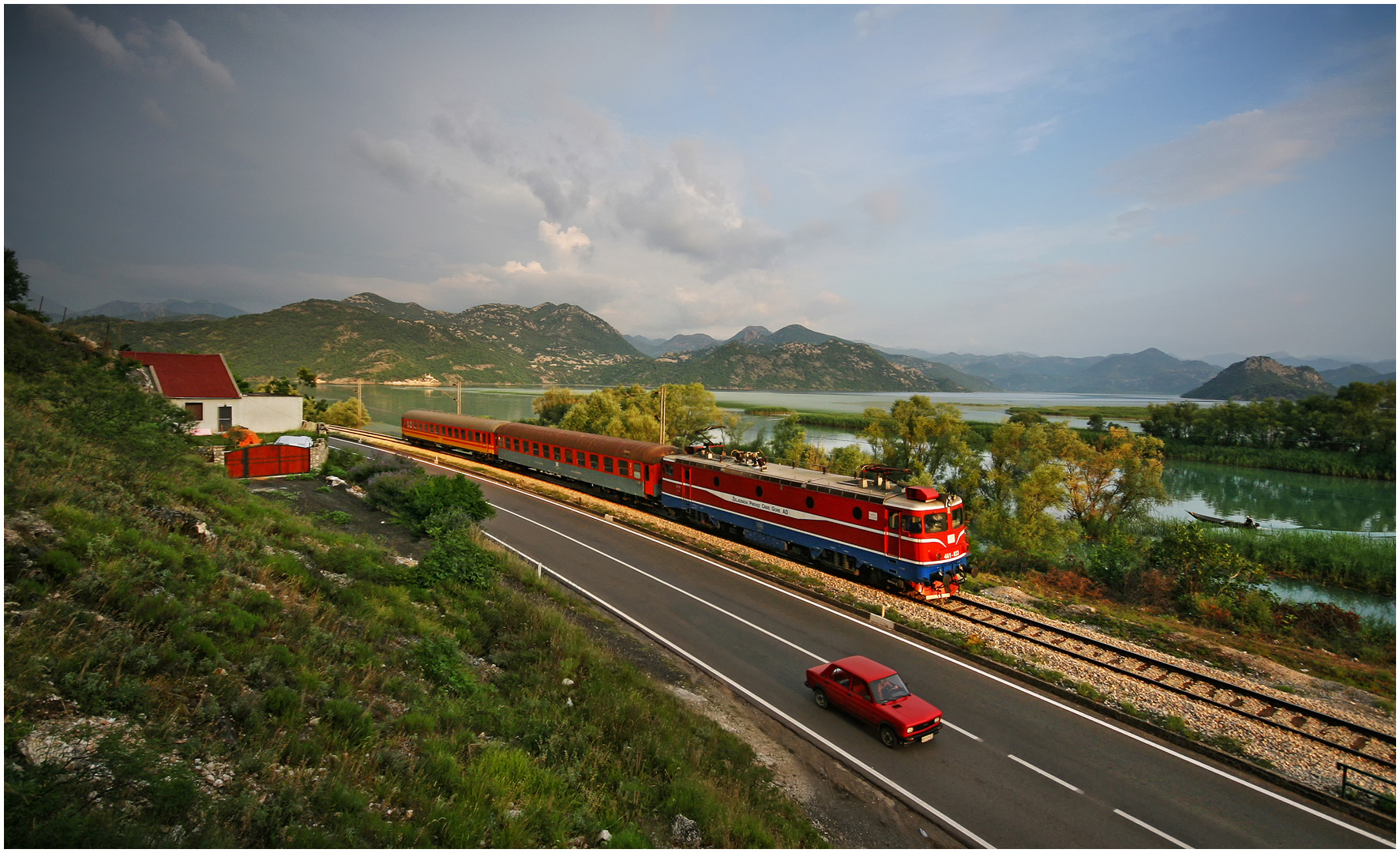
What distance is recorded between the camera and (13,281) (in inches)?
731

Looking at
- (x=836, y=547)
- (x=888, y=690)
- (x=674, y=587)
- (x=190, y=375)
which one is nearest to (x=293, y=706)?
(x=888, y=690)

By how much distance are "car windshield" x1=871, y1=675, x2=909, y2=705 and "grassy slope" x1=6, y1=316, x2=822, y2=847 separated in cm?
269

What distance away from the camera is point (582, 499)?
27969 mm

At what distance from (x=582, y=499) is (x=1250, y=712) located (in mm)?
24067

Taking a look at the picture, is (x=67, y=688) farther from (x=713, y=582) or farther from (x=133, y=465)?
(x=713, y=582)

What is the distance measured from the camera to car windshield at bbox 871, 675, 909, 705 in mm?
10078

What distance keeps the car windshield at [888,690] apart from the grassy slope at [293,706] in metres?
2.69

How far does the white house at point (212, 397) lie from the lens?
31422 millimetres

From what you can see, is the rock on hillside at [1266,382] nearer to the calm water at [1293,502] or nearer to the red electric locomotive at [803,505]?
the calm water at [1293,502]

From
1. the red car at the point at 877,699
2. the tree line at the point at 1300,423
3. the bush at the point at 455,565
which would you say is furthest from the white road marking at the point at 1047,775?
the tree line at the point at 1300,423

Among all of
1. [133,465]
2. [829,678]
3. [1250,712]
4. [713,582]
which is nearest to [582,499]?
[713,582]

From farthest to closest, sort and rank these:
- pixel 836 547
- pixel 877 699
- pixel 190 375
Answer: pixel 190 375 < pixel 836 547 < pixel 877 699

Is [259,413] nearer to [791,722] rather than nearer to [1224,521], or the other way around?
[791,722]

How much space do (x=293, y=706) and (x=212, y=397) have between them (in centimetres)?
3666
